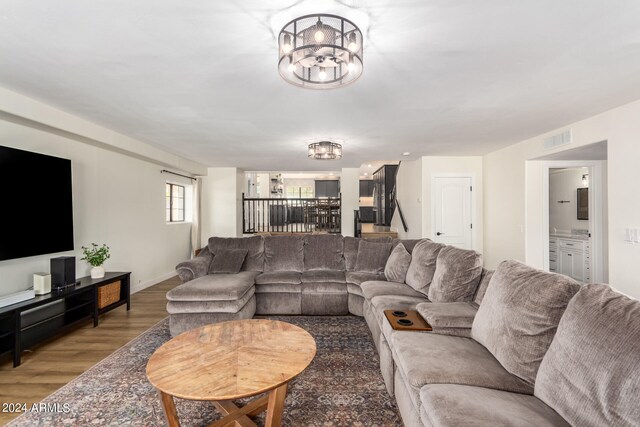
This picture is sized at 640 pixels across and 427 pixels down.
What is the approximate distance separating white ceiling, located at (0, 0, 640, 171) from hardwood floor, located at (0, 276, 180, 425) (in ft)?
7.96

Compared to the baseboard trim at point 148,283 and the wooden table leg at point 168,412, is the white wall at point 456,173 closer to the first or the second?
the wooden table leg at point 168,412

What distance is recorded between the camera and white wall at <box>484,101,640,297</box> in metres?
2.87

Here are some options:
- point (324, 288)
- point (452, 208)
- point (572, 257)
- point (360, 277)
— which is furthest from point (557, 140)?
point (324, 288)

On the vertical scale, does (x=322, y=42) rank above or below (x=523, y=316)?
above

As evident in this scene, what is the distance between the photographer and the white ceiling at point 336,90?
1.54 meters

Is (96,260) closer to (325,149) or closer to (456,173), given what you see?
(325,149)

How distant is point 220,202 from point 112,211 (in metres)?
2.68

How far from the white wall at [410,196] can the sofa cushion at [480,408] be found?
456 cm

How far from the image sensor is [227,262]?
3.78 metres

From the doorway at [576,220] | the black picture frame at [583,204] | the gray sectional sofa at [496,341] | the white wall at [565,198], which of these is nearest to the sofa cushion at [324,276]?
the gray sectional sofa at [496,341]

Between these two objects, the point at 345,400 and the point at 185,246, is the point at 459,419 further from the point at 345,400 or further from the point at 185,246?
the point at 185,246

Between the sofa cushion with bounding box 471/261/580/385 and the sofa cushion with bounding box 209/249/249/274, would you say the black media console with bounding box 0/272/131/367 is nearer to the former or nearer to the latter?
the sofa cushion with bounding box 209/249/249/274

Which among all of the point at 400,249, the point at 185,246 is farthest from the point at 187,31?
the point at 185,246

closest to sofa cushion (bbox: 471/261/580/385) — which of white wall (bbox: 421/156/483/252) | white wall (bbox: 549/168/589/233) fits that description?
white wall (bbox: 421/156/483/252)
